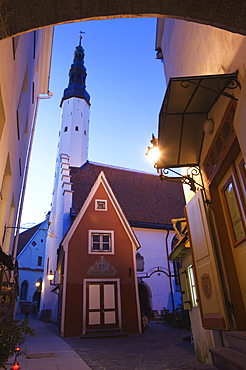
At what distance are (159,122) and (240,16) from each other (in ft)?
8.72

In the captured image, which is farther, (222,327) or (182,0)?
(222,327)

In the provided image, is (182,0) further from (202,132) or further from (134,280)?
(134,280)

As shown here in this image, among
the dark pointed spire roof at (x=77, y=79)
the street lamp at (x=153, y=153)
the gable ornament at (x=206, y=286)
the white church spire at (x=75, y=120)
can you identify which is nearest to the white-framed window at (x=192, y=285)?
the gable ornament at (x=206, y=286)

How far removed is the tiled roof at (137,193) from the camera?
2378 centimetres

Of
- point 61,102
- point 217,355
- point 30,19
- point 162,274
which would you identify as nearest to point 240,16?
point 30,19

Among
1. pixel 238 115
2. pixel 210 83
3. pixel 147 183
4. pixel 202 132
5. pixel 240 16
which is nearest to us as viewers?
pixel 240 16

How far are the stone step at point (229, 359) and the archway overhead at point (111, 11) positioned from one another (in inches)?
129

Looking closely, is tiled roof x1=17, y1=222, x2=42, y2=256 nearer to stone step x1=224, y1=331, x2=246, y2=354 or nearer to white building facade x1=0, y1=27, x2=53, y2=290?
white building facade x1=0, y1=27, x2=53, y2=290

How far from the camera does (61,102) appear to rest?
36.8m

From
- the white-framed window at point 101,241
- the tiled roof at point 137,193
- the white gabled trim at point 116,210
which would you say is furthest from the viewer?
the tiled roof at point 137,193

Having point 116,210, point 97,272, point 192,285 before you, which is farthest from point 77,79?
point 192,285

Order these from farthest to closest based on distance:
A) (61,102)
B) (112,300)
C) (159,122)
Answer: (61,102) → (112,300) → (159,122)

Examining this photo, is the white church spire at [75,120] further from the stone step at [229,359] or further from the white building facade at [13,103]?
the stone step at [229,359]

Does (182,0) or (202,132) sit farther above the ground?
(202,132)
